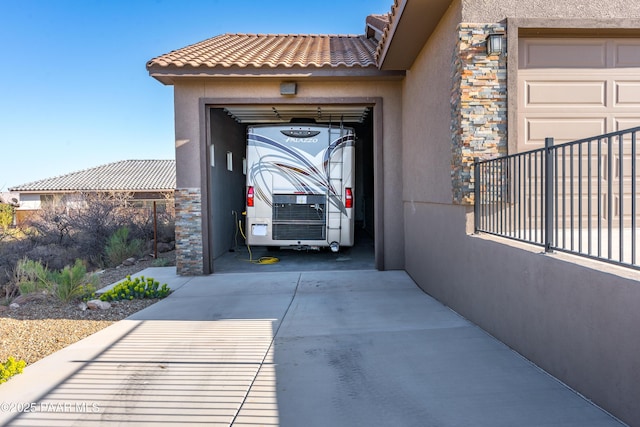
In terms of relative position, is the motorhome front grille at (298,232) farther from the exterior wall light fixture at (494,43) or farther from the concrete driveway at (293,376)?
the exterior wall light fixture at (494,43)

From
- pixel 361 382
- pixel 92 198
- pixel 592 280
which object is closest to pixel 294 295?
pixel 361 382

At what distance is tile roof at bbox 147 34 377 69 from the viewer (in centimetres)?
764

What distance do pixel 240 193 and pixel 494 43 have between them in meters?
8.72

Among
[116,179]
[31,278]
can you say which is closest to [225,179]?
[31,278]

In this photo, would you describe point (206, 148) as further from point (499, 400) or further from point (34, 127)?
point (34, 127)

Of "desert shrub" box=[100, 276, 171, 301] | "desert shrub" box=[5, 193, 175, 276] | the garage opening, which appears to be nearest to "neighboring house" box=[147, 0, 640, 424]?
the garage opening

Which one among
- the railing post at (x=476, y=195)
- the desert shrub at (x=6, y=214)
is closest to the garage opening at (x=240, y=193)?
the railing post at (x=476, y=195)

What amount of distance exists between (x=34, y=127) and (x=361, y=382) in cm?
2380

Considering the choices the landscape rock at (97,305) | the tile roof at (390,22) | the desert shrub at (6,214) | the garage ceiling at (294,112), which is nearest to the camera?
the tile roof at (390,22)

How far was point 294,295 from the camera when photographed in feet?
21.5

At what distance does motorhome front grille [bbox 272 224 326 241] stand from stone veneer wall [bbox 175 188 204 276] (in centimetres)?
167

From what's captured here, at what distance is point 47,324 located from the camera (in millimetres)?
5227

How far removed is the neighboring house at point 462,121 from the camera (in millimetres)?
3158

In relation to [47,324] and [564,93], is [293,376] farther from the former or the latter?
[564,93]
